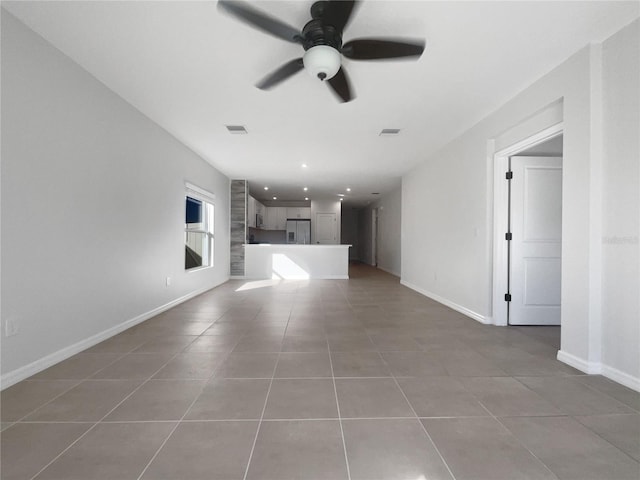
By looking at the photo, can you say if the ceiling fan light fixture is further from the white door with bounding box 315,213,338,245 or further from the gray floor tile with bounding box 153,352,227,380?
the white door with bounding box 315,213,338,245

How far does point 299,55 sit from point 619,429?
3.29 metres

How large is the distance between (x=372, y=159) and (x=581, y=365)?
415 cm

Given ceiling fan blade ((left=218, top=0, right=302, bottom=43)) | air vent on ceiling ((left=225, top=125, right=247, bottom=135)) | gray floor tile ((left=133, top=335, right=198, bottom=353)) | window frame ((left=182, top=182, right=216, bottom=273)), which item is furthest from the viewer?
window frame ((left=182, top=182, right=216, bottom=273))

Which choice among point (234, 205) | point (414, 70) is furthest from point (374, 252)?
point (414, 70)

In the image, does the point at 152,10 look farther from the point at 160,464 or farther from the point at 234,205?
the point at 234,205

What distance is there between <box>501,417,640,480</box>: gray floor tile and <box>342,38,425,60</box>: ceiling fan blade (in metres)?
2.35

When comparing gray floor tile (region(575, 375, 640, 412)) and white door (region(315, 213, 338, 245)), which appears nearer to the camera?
gray floor tile (region(575, 375, 640, 412))

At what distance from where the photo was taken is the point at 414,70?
2.56m

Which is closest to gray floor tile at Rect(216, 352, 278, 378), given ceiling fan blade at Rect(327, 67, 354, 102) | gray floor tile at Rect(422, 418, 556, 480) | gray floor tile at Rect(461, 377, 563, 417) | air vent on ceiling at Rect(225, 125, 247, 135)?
gray floor tile at Rect(422, 418, 556, 480)

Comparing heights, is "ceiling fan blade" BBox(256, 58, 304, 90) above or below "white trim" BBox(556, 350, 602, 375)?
above

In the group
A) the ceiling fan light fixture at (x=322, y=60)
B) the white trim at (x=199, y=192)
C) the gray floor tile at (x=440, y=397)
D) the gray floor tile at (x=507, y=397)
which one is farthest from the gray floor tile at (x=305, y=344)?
the white trim at (x=199, y=192)

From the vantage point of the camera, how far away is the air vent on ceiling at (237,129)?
151 inches

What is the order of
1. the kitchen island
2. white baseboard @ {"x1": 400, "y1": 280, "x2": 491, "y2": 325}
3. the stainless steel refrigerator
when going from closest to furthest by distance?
1. white baseboard @ {"x1": 400, "y1": 280, "x2": 491, "y2": 325}
2. the kitchen island
3. the stainless steel refrigerator

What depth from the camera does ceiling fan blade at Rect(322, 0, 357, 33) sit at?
65.1 inches
